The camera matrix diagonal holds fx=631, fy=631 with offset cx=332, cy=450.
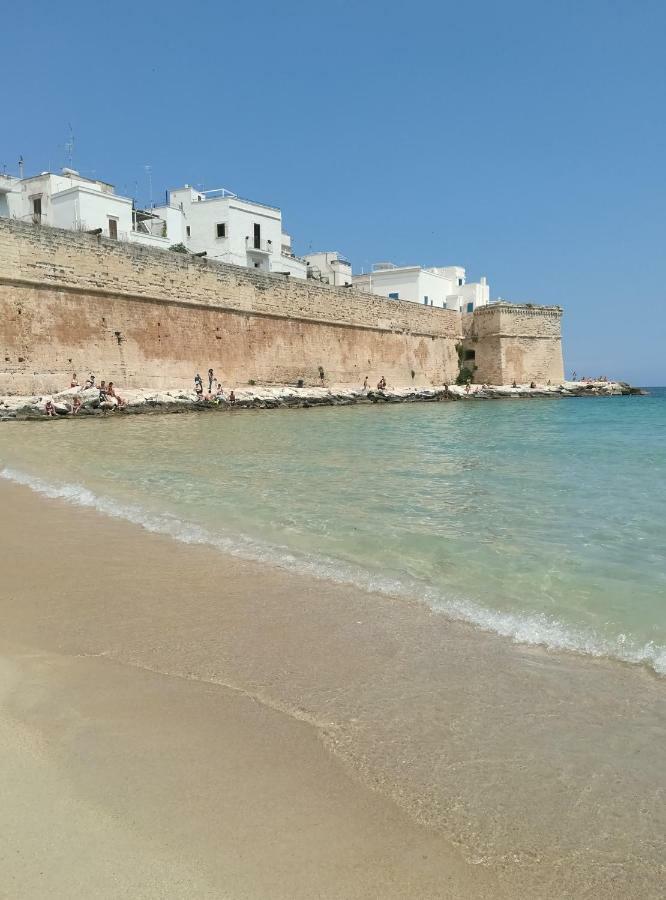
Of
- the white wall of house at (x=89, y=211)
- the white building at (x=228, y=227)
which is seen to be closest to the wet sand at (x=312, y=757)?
the white wall of house at (x=89, y=211)

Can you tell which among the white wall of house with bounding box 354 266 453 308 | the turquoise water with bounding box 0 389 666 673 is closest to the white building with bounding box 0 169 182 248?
the turquoise water with bounding box 0 389 666 673

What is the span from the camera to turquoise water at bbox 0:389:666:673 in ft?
9.86

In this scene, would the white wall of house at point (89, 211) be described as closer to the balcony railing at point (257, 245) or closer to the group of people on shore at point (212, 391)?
the balcony railing at point (257, 245)

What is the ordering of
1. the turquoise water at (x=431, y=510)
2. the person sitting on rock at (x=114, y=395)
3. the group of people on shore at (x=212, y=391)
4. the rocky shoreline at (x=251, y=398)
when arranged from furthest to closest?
the group of people on shore at (x=212, y=391), the person sitting on rock at (x=114, y=395), the rocky shoreline at (x=251, y=398), the turquoise water at (x=431, y=510)

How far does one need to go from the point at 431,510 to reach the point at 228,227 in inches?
1099

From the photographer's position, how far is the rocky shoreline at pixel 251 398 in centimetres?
1434

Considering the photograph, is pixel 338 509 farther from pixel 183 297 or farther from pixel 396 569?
pixel 183 297

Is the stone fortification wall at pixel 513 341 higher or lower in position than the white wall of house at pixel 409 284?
lower

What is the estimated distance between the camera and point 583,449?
1024cm

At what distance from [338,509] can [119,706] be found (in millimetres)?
3243

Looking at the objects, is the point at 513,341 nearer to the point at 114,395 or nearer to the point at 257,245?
the point at 257,245

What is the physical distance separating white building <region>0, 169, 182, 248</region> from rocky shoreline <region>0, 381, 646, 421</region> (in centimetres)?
976

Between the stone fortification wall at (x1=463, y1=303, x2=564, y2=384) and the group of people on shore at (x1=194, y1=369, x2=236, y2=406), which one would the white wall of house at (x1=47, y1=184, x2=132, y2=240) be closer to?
the group of people on shore at (x1=194, y1=369, x2=236, y2=406)

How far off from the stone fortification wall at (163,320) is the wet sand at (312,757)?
48.9 feet
